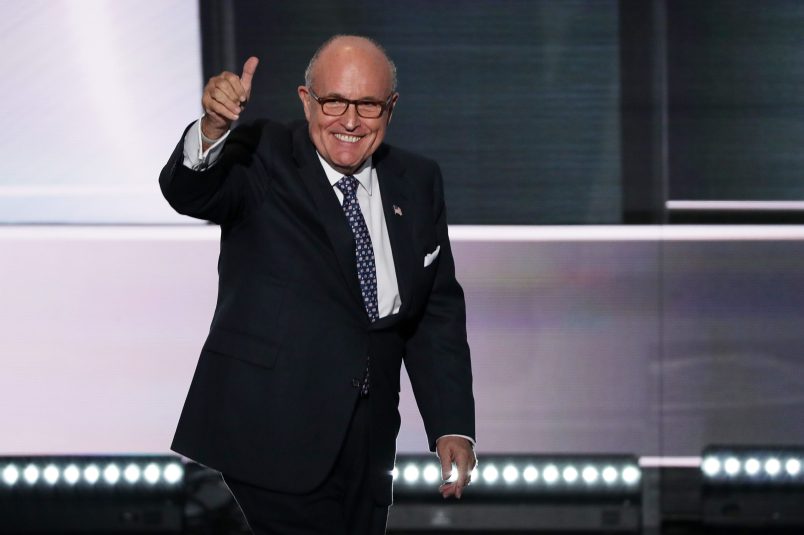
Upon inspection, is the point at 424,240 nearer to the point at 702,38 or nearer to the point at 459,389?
the point at 459,389

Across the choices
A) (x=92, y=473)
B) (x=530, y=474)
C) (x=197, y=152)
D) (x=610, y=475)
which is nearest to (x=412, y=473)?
(x=530, y=474)

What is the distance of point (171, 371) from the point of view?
10.8 ft

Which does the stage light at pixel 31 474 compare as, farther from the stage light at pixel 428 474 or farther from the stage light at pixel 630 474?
the stage light at pixel 630 474

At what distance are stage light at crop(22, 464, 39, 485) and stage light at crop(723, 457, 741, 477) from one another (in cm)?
203

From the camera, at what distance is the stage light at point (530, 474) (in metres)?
3.38

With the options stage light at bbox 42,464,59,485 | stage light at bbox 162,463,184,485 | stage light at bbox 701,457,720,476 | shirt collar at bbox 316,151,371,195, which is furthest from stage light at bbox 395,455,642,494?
shirt collar at bbox 316,151,371,195

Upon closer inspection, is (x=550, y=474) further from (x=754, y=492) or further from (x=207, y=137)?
(x=207, y=137)

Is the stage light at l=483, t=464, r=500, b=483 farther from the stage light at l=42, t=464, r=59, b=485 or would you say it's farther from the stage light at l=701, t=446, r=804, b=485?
the stage light at l=42, t=464, r=59, b=485

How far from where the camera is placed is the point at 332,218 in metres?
1.92

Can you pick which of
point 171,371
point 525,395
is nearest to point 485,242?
point 525,395

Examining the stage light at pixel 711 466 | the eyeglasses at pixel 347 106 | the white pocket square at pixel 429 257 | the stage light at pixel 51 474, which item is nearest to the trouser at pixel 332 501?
the white pocket square at pixel 429 257

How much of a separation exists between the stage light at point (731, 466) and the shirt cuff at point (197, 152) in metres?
2.16

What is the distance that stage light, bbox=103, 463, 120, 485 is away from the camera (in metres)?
3.35

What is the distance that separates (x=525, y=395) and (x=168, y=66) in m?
1.38
